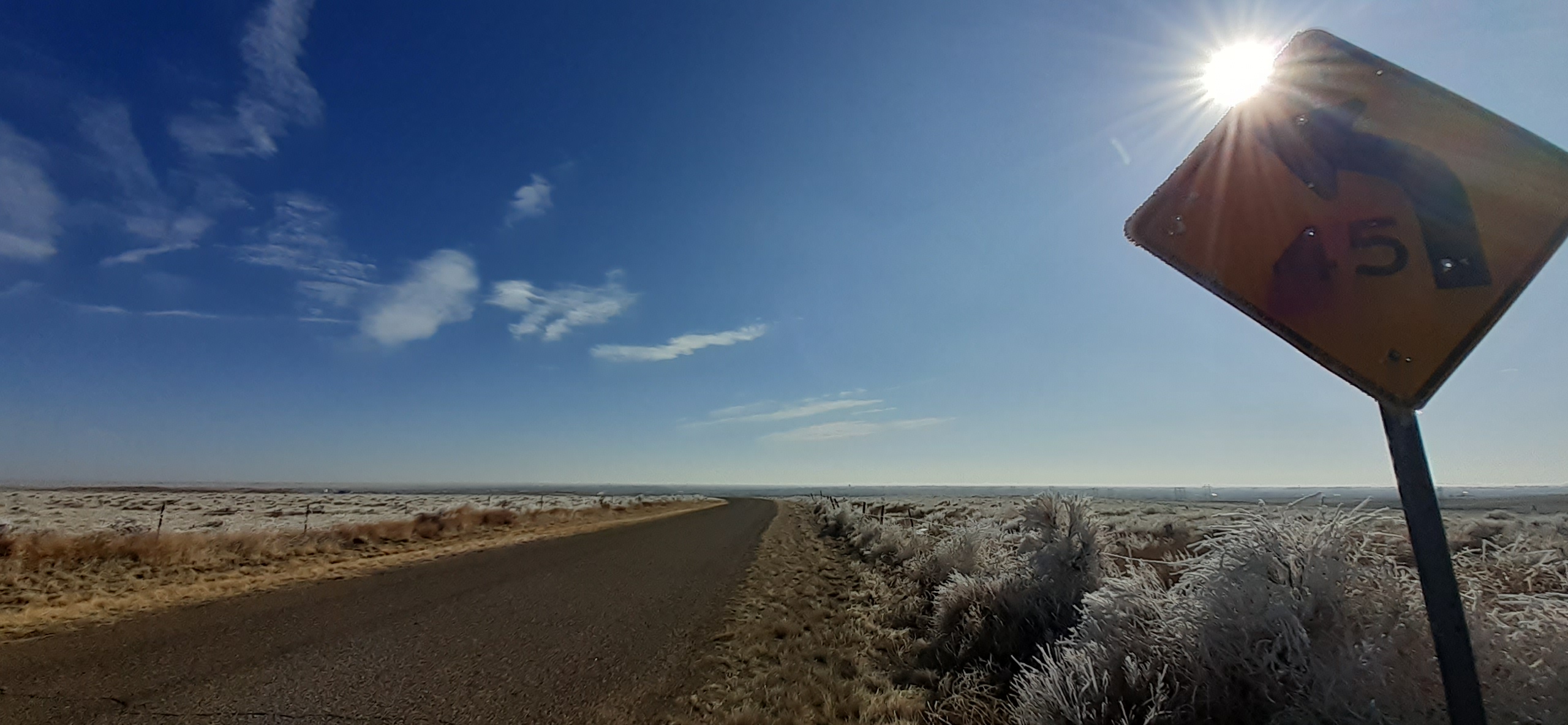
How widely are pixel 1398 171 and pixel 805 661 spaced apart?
697 cm

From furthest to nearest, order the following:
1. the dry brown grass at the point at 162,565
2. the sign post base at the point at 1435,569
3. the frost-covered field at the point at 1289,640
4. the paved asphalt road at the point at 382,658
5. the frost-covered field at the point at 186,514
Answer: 1. the frost-covered field at the point at 186,514
2. the dry brown grass at the point at 162,565
3. the paved asphalt road at the point at 382,658
4. the frost-covered field at the point at 1289,640
5. the sign post base at the point at 1435,569

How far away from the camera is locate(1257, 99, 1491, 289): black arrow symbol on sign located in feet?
5.31

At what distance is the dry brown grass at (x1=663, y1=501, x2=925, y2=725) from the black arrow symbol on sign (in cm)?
477

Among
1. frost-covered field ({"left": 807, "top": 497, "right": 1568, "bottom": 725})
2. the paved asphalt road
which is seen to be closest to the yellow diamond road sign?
frost-covered field ({"left": 807, "top": 497, "right": 1568, "bottom": 725})

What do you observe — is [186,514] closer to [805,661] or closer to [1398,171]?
[805,661]

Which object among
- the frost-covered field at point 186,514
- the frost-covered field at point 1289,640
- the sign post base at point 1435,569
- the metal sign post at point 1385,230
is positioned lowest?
the frost-covered field at point 186,514

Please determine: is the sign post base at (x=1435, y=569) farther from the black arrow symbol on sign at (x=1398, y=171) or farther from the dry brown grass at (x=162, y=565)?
the dry brown grass at (x=162, y=565)

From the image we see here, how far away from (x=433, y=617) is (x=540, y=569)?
16.9 feet

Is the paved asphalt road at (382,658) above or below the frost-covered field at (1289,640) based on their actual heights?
below

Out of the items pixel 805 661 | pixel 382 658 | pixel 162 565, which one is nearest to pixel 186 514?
pixel 162 565

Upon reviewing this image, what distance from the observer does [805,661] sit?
23.7 feet

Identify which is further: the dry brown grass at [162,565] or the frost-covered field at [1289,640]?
the dry brown grass at [162,565]

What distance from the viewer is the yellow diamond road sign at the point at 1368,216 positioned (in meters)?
1.61

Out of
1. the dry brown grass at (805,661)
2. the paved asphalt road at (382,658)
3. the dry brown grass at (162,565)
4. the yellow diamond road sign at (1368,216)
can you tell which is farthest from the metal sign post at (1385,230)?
the dry brown grass at (162,565)
